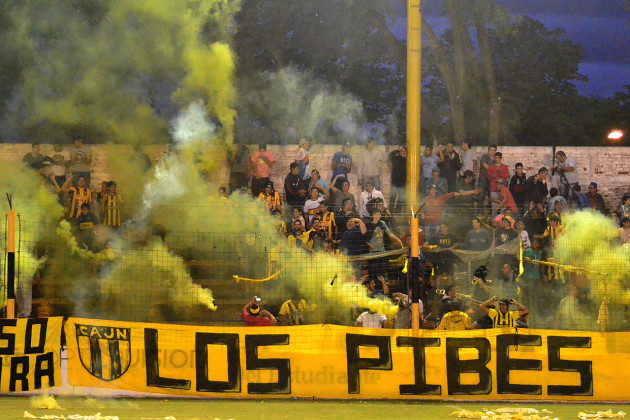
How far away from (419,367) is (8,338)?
5.01 meters

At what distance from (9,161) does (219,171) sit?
3.95 meters

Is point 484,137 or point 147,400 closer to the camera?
point 147,400

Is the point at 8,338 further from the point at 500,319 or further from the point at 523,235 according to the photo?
the point at 523,235

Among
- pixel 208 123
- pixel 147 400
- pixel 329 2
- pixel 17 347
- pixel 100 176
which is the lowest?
pixel 147 400

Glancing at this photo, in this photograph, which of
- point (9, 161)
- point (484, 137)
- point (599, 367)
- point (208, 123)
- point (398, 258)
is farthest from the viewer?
point (484, 137)

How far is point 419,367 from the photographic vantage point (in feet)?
35.8

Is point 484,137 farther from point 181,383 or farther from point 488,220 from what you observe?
point 181,383

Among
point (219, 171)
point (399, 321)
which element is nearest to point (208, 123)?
point (219, 171)

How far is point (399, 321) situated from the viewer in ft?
42.4

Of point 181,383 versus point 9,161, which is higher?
point 9,161

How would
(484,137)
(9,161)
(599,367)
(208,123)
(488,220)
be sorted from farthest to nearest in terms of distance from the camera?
(484,137)
(208,123)
(9,161)
(488,220)
(599,367)

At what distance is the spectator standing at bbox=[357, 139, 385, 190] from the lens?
56.2ft

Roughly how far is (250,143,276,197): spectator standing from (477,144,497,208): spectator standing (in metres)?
3.98

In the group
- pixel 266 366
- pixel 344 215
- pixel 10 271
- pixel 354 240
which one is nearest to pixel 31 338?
pixel 10 271
